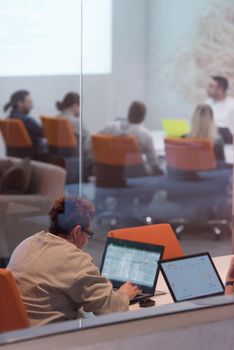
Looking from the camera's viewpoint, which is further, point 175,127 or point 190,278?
point 175,127

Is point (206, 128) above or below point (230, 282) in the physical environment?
above

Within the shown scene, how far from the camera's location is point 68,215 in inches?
207

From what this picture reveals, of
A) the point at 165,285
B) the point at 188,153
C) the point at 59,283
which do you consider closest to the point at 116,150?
the point at 188,153

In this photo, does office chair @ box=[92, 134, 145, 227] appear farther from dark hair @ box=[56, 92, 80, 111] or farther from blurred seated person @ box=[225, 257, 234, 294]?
blurred seated person @ box=[225, 257, 234, 294]

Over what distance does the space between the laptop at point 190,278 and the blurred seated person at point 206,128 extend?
4866 mm

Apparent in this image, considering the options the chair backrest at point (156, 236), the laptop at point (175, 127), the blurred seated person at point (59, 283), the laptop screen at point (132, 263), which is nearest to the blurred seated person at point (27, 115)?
the laptop at point (175, 127)

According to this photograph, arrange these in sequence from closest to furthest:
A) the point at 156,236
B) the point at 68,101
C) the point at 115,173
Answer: the point at 156,236 → the point at 68,101 → the point at 115,173

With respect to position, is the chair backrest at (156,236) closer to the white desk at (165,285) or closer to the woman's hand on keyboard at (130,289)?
the white desk at (165,285)

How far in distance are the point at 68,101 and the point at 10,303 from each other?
498cm

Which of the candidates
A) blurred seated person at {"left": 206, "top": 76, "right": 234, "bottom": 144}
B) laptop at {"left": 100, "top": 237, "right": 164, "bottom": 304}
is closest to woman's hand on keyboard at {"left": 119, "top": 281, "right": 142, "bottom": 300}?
laptop at {"left": 100, "top": 237, "right": 164, "bottom": 304}

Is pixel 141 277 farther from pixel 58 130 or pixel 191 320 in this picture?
pixel 58 130

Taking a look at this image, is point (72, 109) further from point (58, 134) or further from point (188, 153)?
point (188, 153)

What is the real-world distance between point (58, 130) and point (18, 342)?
223 inches

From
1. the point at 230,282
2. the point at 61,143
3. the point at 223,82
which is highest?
the point at 223,82
